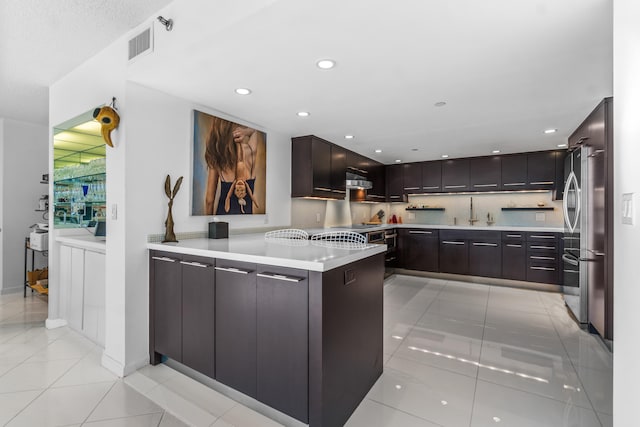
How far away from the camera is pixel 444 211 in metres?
5.94

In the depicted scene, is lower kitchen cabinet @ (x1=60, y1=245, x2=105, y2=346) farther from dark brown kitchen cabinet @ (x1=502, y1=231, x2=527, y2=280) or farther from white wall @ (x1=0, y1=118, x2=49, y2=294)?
dark brown kitchen cabinet @ (x1=502, y1=231, x2=527, y2=280)

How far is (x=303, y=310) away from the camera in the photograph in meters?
1.56

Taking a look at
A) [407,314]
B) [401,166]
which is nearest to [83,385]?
[407,314]

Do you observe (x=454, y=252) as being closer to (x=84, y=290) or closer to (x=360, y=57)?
(x=360, y=57)

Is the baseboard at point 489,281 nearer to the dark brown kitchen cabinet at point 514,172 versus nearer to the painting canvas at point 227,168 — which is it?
the dark brown kitchen cabinet at point 514,172

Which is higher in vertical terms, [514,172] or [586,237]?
[514,172]

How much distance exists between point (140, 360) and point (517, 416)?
2.59m

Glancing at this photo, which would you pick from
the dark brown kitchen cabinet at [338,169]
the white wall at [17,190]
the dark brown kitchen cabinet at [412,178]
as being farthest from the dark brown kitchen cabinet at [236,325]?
the dark brown kitchen cabinet at [412,178]

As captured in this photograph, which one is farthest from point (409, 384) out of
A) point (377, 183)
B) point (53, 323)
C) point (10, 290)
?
point (10, 290)

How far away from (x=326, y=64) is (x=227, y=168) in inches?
60.9

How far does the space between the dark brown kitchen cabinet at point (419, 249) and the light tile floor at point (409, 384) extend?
Answer: 2.13 metres

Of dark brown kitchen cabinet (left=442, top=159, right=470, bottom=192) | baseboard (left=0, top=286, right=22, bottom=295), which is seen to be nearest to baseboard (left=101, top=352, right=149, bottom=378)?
baseboard (left=0, top=286, right=22, bottom=295)

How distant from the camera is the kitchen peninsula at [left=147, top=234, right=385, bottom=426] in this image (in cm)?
154

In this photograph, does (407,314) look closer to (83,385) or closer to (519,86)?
(519,86)
